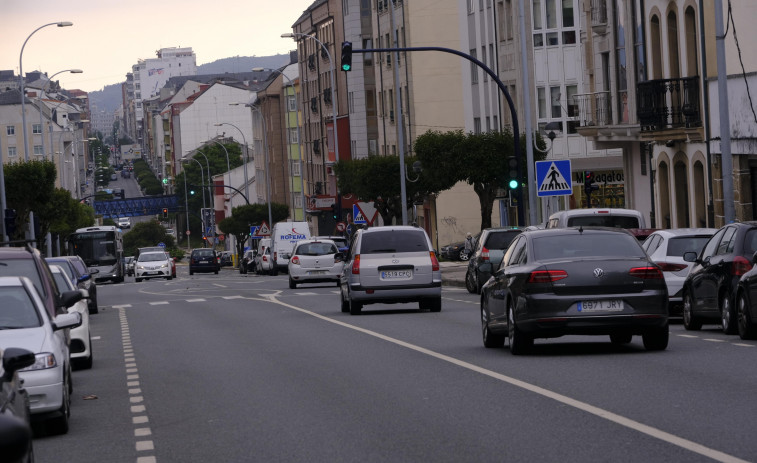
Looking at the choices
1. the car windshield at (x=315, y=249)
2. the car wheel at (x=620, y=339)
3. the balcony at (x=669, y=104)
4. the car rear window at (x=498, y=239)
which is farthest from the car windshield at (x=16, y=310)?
the car windshield at (x=315, y=249)

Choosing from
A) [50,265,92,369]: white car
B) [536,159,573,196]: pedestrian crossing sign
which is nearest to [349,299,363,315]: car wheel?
[50,265,92,369]: white car

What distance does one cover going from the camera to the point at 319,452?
10.0m

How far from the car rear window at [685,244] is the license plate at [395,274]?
19.5ft

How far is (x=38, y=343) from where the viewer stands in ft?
39.1

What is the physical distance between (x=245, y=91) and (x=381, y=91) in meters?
106

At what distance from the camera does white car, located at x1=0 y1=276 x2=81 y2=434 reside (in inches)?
456

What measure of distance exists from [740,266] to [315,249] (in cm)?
2682

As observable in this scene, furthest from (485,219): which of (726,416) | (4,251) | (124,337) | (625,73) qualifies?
(726,416)

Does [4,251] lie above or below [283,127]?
below

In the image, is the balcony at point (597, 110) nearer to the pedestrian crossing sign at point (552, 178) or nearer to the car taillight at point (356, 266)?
the pedestrian crossing sign at point (552, 178)

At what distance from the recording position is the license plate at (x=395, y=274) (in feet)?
91.2

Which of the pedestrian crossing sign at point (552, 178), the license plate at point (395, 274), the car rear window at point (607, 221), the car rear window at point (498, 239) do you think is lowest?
the license plate at point (395, 274)

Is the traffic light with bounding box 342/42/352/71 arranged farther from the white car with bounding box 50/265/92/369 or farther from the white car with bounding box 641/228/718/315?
the white car with bounding box 50/265/92/369

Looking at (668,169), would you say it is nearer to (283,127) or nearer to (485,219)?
(485,219)
